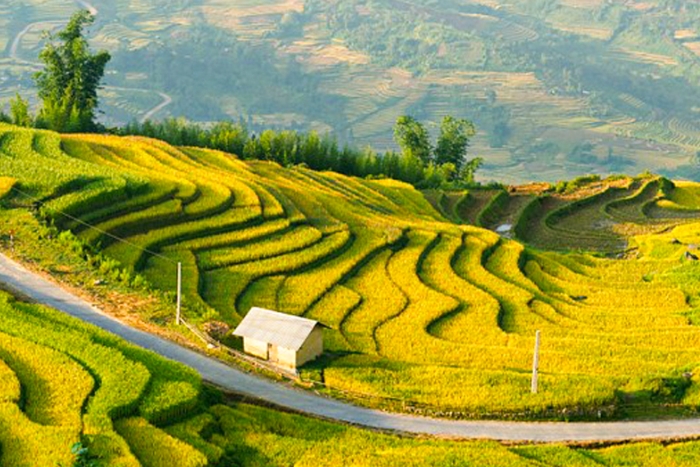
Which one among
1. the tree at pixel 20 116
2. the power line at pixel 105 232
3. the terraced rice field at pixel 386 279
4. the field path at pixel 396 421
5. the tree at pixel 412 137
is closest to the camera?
the field path at pixel 396 421

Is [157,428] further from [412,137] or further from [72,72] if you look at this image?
[412,137]

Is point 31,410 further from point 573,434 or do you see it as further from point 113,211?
point 113,211

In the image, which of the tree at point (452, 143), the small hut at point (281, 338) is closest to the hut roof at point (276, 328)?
the small hut at point (281, 338)

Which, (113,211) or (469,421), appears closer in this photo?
(469,421)

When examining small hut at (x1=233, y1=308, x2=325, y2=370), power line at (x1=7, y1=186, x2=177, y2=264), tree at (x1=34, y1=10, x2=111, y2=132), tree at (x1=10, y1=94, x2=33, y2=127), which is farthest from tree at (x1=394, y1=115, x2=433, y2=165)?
small hut at (x1=233, y1=308, x2=325, y2=370)

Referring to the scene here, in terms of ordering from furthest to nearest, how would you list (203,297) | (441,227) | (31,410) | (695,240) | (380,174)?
1. (380,174)
2. (695,240)
3. (441,227)
4. (203,297)
5. (31,410)

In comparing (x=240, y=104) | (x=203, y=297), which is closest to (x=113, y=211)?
(x=203, y=297)

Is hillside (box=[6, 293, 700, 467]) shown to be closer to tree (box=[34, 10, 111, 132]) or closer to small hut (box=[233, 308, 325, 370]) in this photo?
small hut (box=[233, 308, 325, 370])

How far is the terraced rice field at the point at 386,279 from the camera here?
2680cm

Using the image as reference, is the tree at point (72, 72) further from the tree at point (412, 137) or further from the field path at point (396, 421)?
the field path at point (396, 421)

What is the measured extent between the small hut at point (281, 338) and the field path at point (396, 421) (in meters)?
1.08

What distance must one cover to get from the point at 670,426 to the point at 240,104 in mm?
177063

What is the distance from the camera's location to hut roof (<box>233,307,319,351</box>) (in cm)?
2689

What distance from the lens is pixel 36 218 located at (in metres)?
35.1
